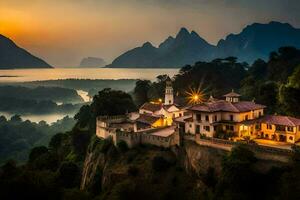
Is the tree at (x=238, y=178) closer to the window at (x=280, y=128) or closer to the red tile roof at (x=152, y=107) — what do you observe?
the window at (x=280, y=128)

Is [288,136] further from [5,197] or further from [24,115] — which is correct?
[24,115]

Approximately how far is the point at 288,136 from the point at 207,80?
42.6 m

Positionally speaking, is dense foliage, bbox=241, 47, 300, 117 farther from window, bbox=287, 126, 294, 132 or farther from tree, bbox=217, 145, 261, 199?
tree, bbox=217, 145, 261, 199

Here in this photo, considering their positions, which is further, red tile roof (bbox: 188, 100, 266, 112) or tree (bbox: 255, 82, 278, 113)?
tree (bbox: 255, 82, 278, 113)

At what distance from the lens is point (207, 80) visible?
244ft

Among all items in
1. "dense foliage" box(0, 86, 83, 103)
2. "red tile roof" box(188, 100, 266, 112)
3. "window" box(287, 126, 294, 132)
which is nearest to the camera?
"window" box(287, 126, 294, 132)

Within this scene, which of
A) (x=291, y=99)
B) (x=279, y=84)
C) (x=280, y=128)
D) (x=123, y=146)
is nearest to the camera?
(x=280, y=128)

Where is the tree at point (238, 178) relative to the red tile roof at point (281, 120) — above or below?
below

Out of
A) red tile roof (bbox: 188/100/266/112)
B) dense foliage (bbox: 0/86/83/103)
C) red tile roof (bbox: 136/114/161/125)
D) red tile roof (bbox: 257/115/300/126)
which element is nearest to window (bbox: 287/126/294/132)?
red tile roof (bbox: 257/115/300/126)

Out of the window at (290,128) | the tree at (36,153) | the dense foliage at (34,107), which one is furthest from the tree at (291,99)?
the dense foliage at (34,107)

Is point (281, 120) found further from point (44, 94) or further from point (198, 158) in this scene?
point (44, 94)

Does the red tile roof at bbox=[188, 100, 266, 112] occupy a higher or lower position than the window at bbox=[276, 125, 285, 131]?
higher

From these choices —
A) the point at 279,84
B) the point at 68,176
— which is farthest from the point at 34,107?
the point at 279,84

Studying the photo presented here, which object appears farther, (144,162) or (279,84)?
(279,84)
